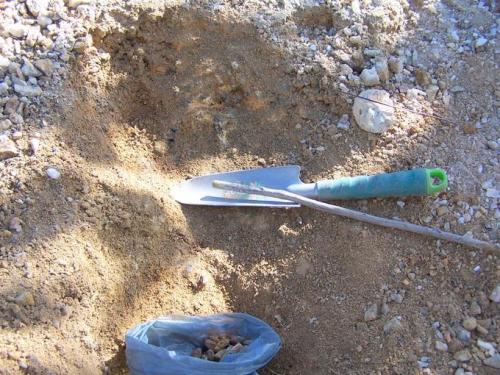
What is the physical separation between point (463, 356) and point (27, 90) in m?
1.60

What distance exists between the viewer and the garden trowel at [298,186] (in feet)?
6.43

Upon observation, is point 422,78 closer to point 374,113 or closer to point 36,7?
point 374,113

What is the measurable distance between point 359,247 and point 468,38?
0.95m

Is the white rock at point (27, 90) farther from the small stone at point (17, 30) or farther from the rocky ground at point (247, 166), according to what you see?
the small stone at point (17, 30)

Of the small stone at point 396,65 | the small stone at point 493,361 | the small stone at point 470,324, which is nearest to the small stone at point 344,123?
the small stone at point 396,65

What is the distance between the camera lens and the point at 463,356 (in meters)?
1.79

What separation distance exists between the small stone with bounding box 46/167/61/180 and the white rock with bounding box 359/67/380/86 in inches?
42.3

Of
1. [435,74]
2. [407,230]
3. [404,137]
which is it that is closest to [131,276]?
[407,230]

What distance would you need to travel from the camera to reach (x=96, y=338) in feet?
6.13

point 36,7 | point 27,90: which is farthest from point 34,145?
point 36,7

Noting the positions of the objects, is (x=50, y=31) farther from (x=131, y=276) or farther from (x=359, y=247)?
(x=359, y=247)

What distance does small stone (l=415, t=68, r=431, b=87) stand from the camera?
2227 mm

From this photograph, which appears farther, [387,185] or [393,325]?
[387,185]

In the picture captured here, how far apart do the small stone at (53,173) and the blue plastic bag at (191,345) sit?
546 millimetres
